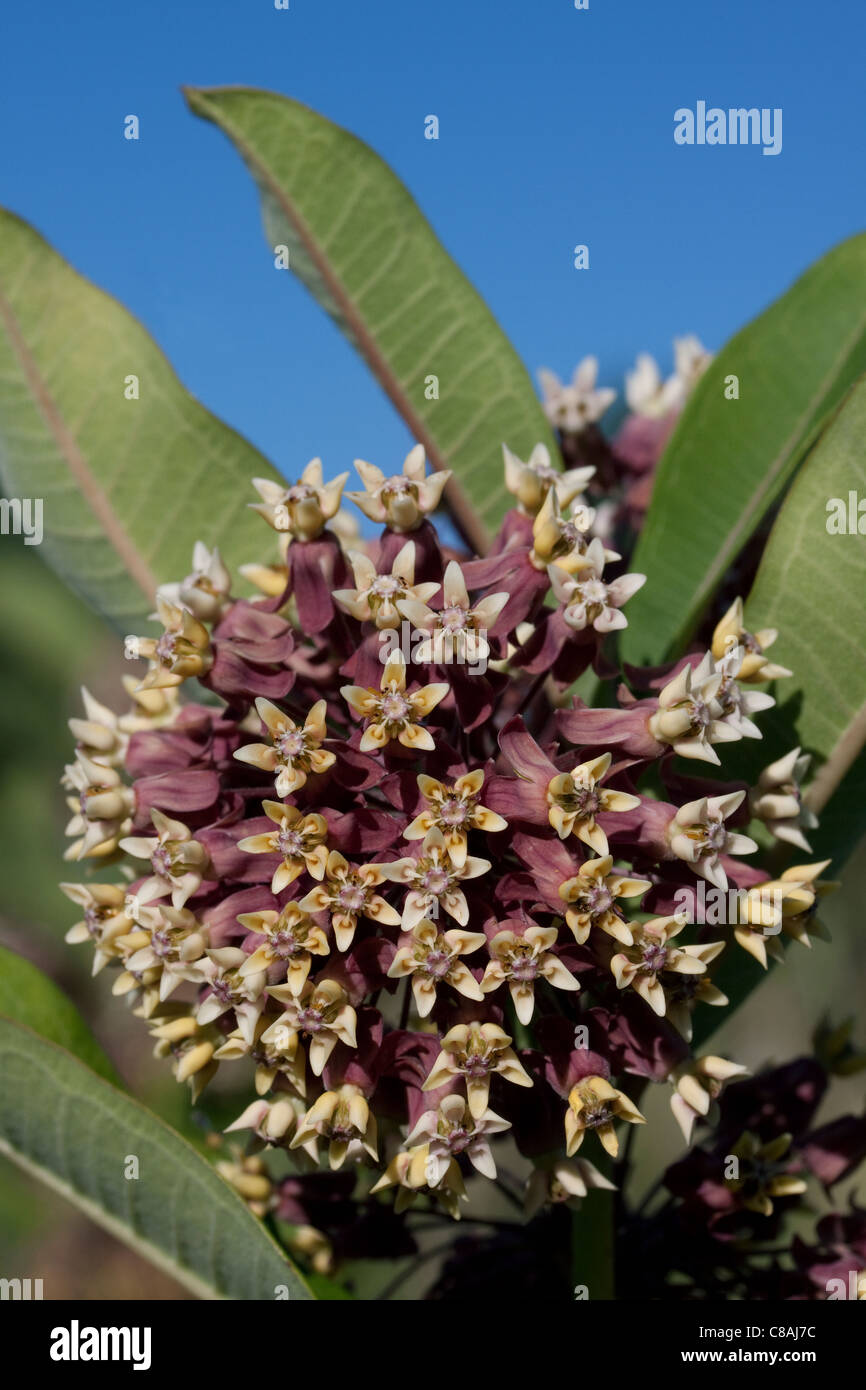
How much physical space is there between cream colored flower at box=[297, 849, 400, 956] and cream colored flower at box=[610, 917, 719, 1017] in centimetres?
24

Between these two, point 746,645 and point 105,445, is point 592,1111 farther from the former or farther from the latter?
point 105,445

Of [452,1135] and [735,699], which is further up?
[735,699]

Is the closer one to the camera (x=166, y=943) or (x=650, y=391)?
(x=166, y=943)

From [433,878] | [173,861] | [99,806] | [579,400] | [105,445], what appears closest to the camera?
[433,878]

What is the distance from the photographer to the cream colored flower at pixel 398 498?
1344mm

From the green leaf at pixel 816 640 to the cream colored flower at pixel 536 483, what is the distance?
243mm

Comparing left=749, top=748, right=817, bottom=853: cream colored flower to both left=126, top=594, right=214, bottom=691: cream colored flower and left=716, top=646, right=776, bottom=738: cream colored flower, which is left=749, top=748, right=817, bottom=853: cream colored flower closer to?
left=716, top=646, right=776, bottom=738: cream colored flower

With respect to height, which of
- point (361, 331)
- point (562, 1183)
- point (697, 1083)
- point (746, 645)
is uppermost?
point (361, 331)

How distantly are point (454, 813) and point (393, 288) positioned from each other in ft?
2.67

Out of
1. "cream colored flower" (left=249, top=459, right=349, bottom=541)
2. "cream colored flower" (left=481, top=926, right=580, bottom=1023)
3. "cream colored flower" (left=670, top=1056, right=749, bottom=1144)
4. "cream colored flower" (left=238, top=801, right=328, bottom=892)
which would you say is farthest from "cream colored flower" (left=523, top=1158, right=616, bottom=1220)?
"cream colored flower" (left=249, top=459, right=349, bottom=541)

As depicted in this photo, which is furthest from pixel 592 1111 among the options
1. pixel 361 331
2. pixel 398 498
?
pixel 361 331

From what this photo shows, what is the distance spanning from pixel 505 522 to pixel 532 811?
1.42 ft

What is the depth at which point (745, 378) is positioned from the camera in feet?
5.23

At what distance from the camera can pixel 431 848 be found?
1.18 metres
